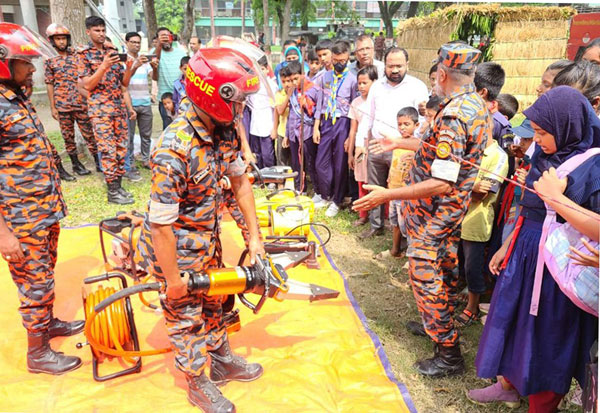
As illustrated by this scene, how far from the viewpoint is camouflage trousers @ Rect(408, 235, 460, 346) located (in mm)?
2869

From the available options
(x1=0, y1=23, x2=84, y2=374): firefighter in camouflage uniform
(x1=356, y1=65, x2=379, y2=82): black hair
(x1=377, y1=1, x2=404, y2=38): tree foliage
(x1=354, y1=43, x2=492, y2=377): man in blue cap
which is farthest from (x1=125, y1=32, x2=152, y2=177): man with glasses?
(x1=377, y1=1, x2=404, y2=38): tree foliage

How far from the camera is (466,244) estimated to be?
3520 mm

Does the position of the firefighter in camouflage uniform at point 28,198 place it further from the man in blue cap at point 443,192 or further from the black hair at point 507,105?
the black hair at point 507,105

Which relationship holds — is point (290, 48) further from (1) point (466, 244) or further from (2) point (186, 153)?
(2) point (186, 153)

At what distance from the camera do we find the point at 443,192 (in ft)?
8.75

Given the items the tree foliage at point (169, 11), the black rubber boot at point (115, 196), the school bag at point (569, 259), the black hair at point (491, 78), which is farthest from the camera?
the tree foliage at point (169, 11)

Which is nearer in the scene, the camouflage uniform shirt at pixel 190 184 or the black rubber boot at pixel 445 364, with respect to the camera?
the camouflage uniform shirt at pixel 190 184

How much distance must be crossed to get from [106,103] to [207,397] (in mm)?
4818

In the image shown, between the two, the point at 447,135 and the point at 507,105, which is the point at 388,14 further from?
the point at 447,135

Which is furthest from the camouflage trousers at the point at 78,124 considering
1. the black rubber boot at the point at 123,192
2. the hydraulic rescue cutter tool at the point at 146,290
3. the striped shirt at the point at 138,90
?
the hydraulic rescue cutter tool at the point at 146,290

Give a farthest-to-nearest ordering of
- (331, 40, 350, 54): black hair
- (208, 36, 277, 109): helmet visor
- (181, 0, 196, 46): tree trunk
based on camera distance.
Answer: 1. (181, 0, 196, 46): tree trunk
2. (331, 40, 350, 54): black hair
3. (208, 36, 277, 109): helmet visor

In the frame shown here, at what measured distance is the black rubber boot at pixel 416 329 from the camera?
3.50 m

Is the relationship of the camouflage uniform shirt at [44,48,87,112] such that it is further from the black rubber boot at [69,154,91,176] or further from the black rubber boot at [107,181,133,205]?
the black rubber boot at [107,181,133,205]

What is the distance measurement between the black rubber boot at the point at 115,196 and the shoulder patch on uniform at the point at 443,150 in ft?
16.0
